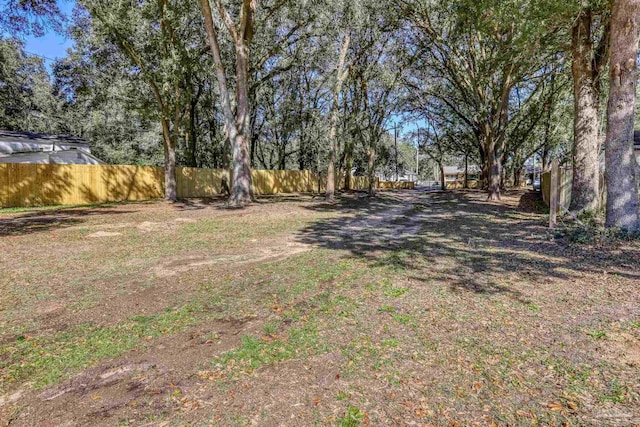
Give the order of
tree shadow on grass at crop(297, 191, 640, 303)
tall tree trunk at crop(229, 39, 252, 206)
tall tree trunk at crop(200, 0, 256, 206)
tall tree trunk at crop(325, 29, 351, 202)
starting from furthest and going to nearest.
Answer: tall tree trunk at crop(325, 29, 351, 202)
tall tree trunk at crop(229, 39, 252, 206)
tall tree trunk at crop(200, 0, 256, 206)
tree shadow on grass at crop(297, 191, 640, 303)

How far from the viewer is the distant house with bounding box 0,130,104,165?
60.5ft

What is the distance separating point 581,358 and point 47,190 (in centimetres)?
2026

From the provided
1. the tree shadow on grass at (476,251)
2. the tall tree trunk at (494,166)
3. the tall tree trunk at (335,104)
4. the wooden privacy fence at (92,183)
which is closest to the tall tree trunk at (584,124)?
the tree shadow on grass at (476,251)

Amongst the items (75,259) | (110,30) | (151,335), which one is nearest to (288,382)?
(151,335)

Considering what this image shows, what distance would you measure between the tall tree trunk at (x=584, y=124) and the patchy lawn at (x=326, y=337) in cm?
320

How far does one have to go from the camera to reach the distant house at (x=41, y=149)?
1845cm

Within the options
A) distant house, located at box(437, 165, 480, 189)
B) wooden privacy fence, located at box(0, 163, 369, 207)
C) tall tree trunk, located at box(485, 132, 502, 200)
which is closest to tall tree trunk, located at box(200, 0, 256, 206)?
wooden privacy fence, located at box(0, 163, 369, 207)

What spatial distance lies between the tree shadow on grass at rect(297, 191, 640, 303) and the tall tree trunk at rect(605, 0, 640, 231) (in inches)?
45.6

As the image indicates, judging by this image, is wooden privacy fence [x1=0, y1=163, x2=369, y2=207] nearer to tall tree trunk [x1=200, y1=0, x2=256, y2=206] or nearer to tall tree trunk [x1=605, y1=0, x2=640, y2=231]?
tall tree trunk [x1=200, y1=0, x2=256, y2=206]

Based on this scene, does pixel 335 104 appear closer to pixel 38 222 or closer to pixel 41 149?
pixel 38 222

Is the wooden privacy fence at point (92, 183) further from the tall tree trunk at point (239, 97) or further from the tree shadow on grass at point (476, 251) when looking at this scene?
the tree shadow on grass at point (476, 251)

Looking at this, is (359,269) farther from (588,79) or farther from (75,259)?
(588,79)

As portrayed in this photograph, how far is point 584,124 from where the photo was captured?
9.16 metres

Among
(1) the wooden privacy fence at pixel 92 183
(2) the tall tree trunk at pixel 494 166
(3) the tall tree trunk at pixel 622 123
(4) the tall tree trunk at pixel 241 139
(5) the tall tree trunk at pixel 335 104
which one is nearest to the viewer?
(3) the tall tree trunk at pixel 622 123
